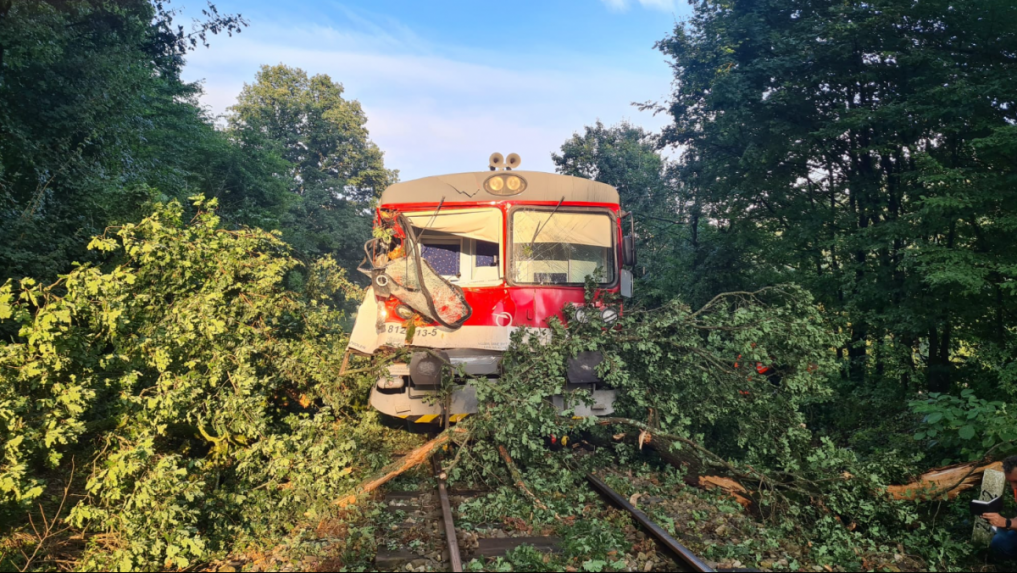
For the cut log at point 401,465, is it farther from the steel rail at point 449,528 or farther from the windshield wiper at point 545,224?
the windshield wiper at point 545,224

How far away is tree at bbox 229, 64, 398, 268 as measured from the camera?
1523 inches

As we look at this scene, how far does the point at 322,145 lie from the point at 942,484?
43.8 metres

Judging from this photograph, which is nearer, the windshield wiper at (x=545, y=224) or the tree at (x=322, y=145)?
the windshield wiper at (x=545, y=224)

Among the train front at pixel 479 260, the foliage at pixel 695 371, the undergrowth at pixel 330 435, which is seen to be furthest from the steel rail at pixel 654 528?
the train front at pixel 479 260

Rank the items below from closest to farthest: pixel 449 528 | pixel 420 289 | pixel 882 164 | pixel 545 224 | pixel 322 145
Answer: pixel 449 528 < pixel 420 289 < pixel 545 224 < pixel 882 164 < pixel 322 145

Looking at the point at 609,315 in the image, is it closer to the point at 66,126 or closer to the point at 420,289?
the point at 420,289

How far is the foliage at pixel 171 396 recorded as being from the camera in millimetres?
4590

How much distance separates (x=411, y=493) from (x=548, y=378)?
6.30 ft

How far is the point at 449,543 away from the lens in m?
4.81

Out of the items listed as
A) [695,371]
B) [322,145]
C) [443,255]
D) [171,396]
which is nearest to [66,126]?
[443,255]

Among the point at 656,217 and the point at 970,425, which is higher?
the point at 656,217

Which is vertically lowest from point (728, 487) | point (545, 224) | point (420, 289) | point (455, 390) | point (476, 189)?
point (728, 487)

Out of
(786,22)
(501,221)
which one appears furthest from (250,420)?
(786,22)

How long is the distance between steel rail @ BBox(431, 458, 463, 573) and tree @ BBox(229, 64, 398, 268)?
3245 cm
